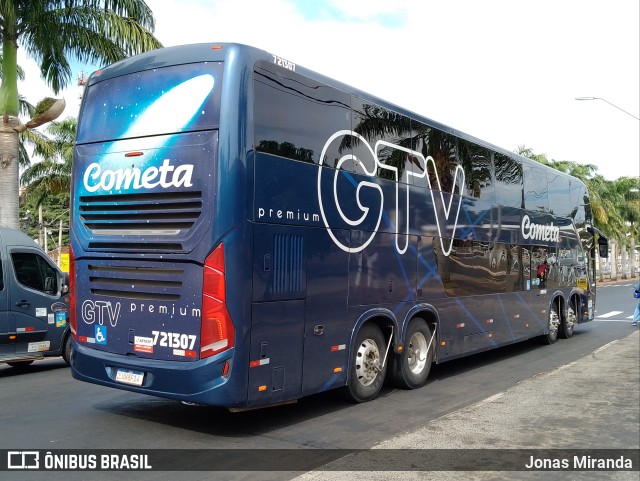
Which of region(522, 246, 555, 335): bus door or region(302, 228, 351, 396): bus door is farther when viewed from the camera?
region(522, 246, 555, 335): bus door

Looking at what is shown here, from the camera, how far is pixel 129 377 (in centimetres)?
658

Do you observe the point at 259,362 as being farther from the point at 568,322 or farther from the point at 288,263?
the point at 568,322

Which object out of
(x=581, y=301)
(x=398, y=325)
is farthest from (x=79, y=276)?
(x=581, y=301)

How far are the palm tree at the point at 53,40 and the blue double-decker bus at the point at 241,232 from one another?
8653mm

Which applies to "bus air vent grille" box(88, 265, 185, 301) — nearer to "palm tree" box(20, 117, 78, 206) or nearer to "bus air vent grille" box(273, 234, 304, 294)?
"bus air vent grille" box(273, 234, 304, 294)

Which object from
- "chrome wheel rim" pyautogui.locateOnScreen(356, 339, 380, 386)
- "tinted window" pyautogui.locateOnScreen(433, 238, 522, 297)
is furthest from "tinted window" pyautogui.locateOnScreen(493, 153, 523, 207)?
"chrome wheel rim" pyautogui.locateOnScreen(356, 339, 380, 386)

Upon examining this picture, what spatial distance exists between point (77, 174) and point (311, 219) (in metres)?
2.80

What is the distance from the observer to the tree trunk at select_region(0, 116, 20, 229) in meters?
14.6

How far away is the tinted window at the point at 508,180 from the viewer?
11984 millimetres

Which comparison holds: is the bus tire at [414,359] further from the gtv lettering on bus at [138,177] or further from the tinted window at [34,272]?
the tinted window at [34,272]

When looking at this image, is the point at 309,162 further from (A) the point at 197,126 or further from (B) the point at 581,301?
(B) the point at 581,301

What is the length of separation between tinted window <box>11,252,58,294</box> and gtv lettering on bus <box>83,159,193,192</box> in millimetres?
4224

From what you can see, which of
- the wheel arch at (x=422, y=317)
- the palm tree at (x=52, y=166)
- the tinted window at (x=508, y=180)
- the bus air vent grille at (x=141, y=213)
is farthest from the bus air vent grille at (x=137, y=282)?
the palm tree at (x=52, y=166)

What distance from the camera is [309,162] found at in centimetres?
714
